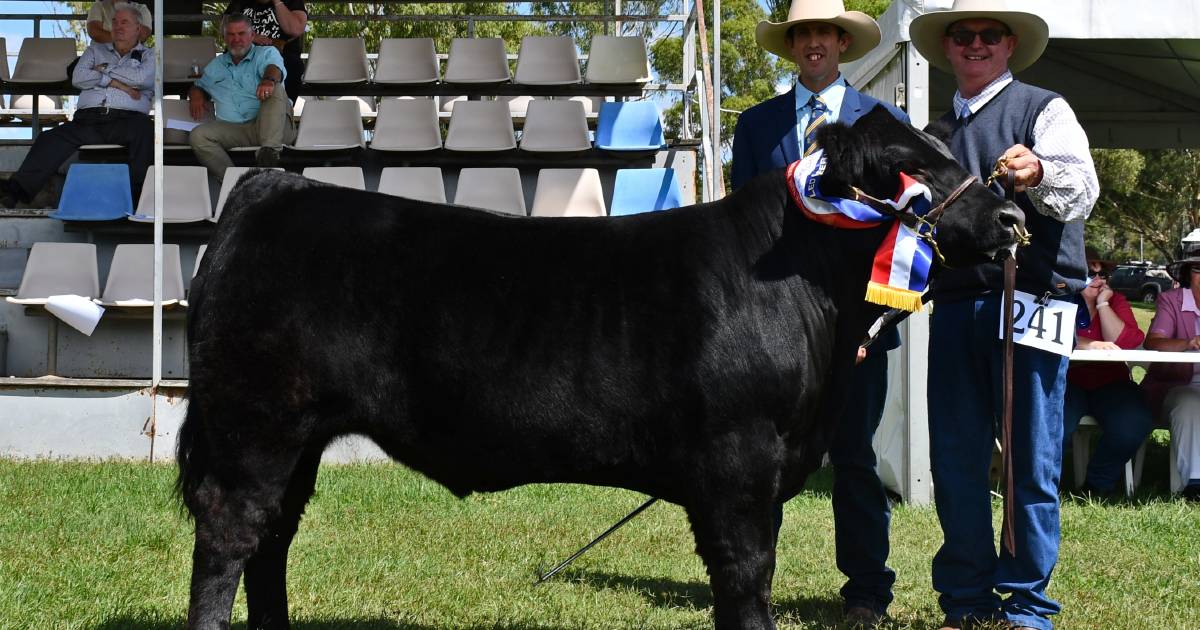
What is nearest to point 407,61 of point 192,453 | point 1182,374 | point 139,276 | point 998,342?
point 139,276

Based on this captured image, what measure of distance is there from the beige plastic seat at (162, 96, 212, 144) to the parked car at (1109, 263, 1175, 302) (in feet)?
96.9

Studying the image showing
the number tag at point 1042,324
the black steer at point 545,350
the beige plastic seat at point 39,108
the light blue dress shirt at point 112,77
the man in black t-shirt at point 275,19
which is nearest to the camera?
the black steer at point 545,350

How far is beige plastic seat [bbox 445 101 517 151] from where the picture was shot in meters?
9.98

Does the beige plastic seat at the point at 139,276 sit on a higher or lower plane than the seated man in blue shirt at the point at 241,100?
lower

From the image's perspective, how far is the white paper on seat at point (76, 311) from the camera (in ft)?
26.8

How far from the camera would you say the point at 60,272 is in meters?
8.77

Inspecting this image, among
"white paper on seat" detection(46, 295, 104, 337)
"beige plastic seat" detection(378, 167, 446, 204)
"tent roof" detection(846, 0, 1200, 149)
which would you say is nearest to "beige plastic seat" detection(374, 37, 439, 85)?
"beige plastic seat" detection(378, 167, 446, 204)

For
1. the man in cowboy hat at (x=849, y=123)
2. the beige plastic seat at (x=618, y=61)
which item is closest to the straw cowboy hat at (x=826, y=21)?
the man in cowboy hat at (x=849, y=123)

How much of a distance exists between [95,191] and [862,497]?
7.44 metres

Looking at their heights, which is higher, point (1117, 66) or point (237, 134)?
point (1117, 66)

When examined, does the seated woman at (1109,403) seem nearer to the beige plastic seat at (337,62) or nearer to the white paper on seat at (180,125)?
the beige plastic seat at (337,62)

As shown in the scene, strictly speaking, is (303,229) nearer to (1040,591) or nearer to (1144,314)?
(1040,591)

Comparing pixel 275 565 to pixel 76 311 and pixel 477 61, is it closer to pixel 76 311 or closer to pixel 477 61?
pixel 76 311

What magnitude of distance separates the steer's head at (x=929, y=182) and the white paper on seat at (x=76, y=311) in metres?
6.52
